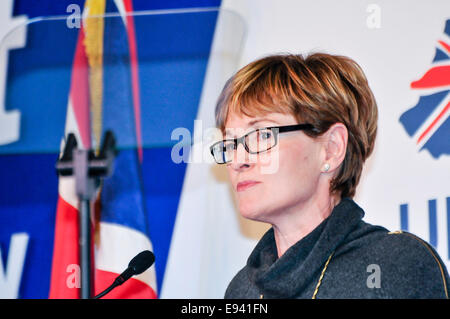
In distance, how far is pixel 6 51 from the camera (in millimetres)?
1786

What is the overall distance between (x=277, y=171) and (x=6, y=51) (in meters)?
1.01

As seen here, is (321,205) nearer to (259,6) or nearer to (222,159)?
(222,159)

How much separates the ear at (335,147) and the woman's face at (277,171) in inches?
0.7

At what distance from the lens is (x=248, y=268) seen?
1396 millimetres

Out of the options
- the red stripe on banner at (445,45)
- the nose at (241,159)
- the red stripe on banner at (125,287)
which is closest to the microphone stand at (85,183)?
the nose at (241,159)

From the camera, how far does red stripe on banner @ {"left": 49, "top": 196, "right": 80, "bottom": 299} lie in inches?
63.9

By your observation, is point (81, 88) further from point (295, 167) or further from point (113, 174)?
point (295, 167)

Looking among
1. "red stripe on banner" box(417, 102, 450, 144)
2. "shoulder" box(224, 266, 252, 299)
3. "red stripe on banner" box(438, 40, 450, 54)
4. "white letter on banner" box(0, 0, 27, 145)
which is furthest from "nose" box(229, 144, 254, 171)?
"white letter on banner" box(0, 0, 27, 145)

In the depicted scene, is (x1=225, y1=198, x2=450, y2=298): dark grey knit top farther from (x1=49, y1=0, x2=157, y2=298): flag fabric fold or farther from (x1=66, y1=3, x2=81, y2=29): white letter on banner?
(x1=66, y1=3, x2=81, y2=29): white letter on banner

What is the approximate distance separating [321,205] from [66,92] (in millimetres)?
836

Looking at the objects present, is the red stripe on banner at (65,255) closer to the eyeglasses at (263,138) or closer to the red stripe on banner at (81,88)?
the red stripe on banner at (81,88)

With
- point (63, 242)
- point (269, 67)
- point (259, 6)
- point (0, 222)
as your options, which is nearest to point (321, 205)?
point (269, 67)

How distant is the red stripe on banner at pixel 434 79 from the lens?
1.55 metres

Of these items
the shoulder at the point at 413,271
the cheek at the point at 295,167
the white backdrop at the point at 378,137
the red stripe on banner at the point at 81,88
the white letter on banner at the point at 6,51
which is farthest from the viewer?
the white letter on banner at the point at 6,51
